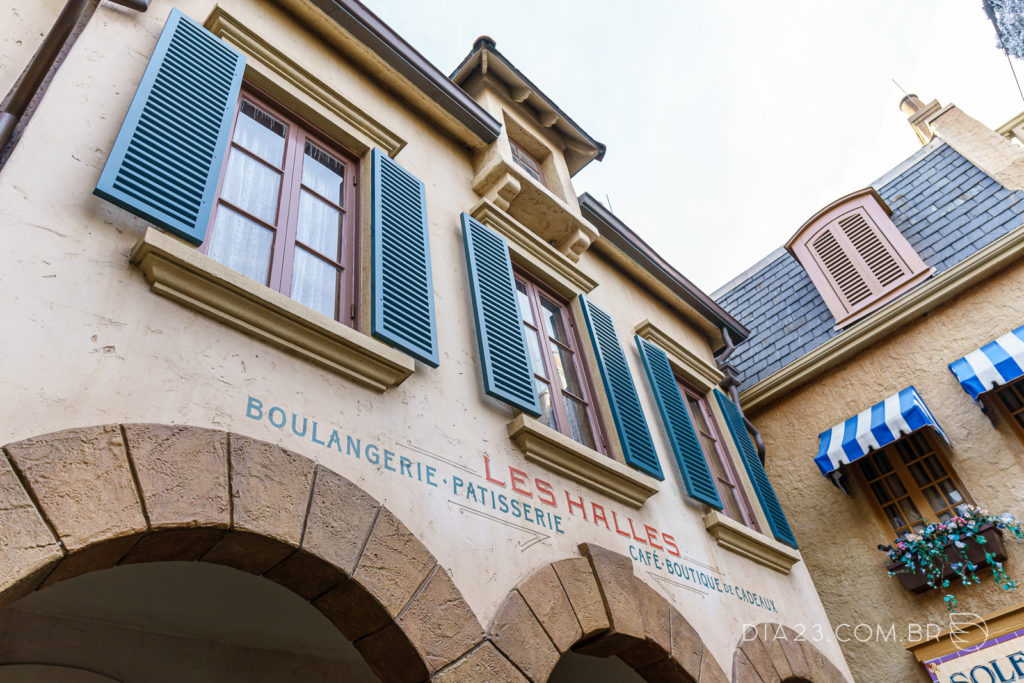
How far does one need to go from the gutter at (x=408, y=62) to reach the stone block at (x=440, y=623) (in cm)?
415

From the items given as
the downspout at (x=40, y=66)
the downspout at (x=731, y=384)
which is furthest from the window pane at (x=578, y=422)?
the downspout at (x=40, y=66)

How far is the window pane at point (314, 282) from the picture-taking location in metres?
3.85

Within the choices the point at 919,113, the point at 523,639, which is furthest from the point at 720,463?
the point at 919,113

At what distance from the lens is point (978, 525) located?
6902 millimetres

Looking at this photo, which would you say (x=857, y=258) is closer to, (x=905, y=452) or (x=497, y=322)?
(x=905, y=452)

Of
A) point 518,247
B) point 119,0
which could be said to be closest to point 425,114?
point 518,247

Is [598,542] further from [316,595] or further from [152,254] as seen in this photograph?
[152,254]

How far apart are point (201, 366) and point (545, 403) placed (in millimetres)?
2665

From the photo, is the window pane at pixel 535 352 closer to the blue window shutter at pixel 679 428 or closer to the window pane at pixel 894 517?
the blue window shutter at pixel 679 428

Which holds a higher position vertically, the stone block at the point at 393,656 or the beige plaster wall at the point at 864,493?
the beige plaster wall at the point at 864,493

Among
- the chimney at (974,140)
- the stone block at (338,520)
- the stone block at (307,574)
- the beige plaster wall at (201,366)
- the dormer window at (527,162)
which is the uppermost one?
the chimney at (974,140)

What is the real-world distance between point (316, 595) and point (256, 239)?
197cm

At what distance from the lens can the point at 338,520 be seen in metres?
3.00

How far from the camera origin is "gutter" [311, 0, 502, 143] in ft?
17.5
